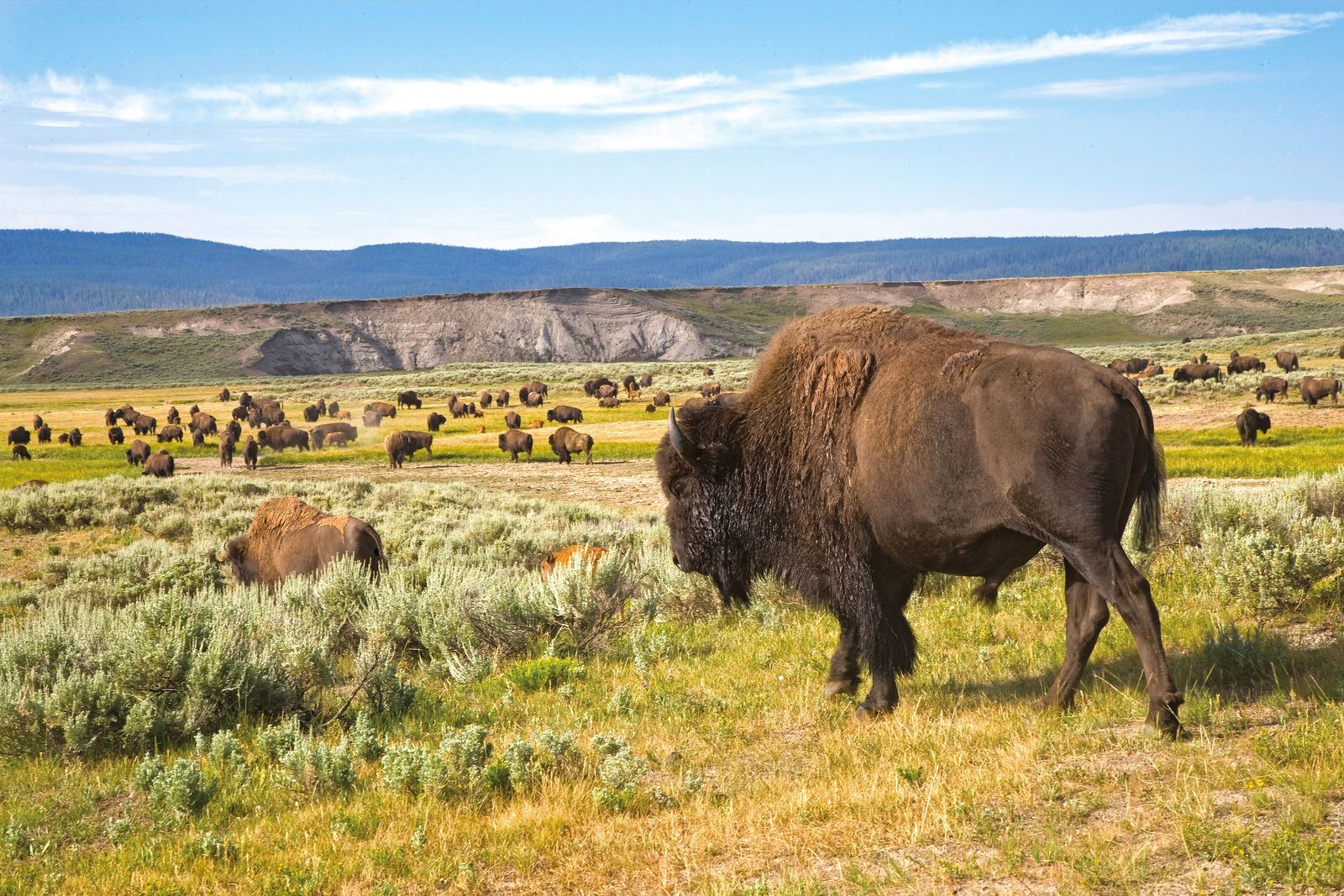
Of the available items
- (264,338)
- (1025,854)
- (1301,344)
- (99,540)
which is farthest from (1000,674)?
(264,338)

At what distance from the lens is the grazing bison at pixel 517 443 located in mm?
35656

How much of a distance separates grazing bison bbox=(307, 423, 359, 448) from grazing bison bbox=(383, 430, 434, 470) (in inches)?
325

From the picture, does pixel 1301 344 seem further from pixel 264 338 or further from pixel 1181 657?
pixel 264 338

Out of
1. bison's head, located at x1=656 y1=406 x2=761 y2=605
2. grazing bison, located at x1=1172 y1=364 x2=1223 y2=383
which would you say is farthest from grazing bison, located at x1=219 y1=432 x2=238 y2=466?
grazing bison, located at x1=1172 y1=364 x2=1223 y2=383

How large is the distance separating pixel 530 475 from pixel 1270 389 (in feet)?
89.2

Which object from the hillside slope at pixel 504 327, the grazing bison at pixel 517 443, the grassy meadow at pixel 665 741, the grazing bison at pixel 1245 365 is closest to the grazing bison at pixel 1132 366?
the grazing bison at pixel 1245 365

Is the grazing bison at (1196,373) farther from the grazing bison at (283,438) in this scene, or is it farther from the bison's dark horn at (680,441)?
the bison's dark horn at (680,441)

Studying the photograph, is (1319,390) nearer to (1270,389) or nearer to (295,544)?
(1270,389)

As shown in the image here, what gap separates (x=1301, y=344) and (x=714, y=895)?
8400cm

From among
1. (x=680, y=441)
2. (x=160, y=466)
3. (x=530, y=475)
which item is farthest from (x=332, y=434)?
(x=680, y=441)

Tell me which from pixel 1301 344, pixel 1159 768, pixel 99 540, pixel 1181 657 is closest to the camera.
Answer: pixel 1159 768

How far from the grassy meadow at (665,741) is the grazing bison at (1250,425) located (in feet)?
57.5

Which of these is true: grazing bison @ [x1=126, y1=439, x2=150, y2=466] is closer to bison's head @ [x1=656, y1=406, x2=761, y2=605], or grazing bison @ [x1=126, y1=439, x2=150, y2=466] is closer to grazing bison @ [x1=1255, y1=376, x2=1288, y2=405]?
bison's head @ [x1=656, y1=406, x2=761, y2=605]

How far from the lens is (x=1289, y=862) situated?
3.02 metres
